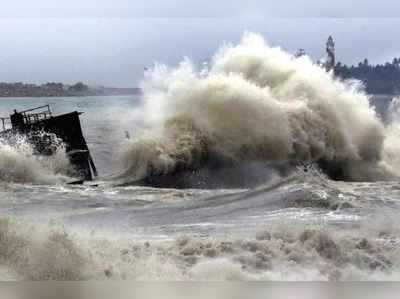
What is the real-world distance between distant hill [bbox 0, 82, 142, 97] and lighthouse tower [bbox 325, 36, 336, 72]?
81cm

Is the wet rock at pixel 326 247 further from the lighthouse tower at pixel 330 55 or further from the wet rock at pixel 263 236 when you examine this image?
the lighthouse tower at pixel 330 55

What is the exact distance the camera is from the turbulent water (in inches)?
99.2

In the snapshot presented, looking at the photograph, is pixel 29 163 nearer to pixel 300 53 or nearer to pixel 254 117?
pixel 254 117

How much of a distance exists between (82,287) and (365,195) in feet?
4.00

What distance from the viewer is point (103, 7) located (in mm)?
2680

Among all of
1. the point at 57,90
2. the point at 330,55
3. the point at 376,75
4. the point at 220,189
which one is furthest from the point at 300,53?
the point at 57,90

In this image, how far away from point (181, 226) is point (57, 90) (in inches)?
31.4

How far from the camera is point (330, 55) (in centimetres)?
268

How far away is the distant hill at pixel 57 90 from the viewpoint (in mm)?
2689

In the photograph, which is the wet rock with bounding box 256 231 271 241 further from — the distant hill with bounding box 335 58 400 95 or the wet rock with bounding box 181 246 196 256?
the distant hill with bounding box 335 58 400 95

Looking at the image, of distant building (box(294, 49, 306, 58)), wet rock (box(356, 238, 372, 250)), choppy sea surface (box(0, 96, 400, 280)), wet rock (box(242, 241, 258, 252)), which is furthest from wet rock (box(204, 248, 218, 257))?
distant building (box(294, 49, 306, 58))

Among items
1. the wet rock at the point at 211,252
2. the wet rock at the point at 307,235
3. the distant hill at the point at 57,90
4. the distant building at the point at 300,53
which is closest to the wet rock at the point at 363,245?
the wet rock at the point at 307,235

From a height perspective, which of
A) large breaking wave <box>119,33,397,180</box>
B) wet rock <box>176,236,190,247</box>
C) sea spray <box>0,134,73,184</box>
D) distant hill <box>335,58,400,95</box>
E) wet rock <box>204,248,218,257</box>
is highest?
distant hill <box>335,58,400,95</box>

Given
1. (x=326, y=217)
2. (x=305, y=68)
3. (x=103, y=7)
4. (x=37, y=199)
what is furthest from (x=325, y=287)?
(x=103, y=7)
